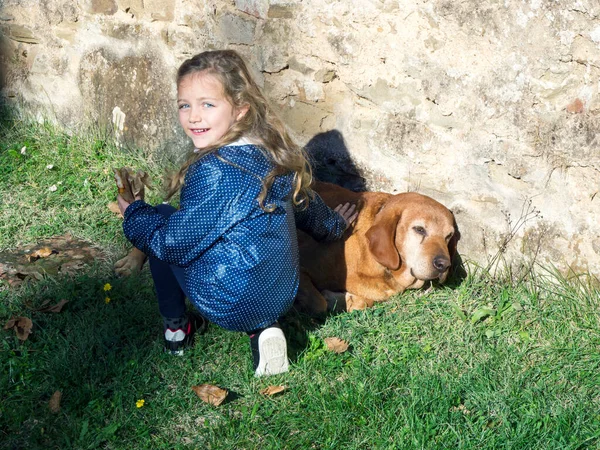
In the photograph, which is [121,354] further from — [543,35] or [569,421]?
[543,35]

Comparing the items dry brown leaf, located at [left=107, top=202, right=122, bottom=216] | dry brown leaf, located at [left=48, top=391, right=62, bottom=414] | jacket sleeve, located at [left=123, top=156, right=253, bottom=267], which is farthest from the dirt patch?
jacket sleeve, located at [left=123, top=156, right=253, bottom=267]

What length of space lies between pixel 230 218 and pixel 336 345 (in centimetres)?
80

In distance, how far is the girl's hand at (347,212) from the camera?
11.6 ft

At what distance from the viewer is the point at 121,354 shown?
3.17 metres

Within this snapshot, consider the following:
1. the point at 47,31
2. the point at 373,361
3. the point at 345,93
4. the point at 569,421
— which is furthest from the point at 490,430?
the point at 47,31

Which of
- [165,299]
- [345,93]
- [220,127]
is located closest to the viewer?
[220,127]

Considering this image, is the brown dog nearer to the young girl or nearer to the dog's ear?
the dog's ear

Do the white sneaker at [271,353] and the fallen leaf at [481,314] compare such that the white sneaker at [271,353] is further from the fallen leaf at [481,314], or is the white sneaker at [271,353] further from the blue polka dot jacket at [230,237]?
the fallen leaf at [481,314]

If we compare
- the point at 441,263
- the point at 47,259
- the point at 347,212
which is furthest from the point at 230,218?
the point at 47,259

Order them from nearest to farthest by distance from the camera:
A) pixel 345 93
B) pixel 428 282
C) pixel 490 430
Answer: pixel 490 430, pixel 428 282, pixel 345 93

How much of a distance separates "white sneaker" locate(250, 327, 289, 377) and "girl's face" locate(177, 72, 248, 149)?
81 cm

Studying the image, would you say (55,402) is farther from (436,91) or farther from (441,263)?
(436,91)

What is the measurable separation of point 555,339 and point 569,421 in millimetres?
551

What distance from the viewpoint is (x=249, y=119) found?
3043 mm
